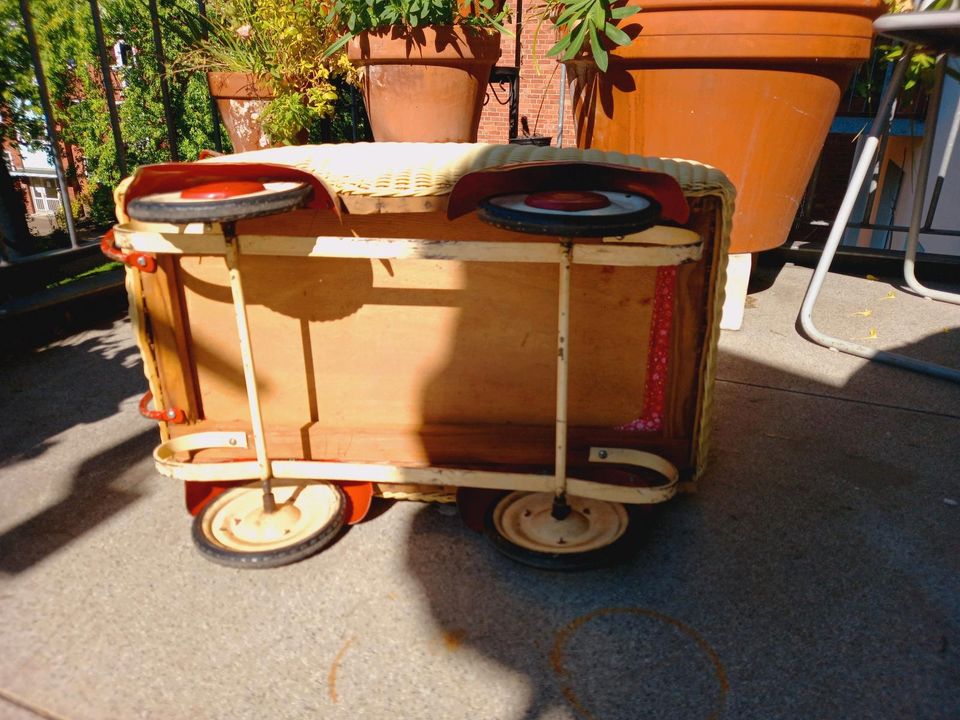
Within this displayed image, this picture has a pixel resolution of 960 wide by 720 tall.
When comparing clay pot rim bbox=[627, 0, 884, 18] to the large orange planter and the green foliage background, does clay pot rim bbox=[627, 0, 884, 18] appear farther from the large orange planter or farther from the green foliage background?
the green foliage background

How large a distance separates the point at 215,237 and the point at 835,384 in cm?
217

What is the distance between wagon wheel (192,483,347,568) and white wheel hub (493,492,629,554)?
406 millimetres

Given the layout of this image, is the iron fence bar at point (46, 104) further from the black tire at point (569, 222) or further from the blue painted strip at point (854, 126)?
the blue painted strip at point (854, 126)

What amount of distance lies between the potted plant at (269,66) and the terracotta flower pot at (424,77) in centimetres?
32

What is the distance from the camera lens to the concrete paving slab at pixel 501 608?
1248 mm

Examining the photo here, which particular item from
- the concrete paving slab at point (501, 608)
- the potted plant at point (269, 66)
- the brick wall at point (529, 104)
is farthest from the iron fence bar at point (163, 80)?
the brick wall at point (529, 104)

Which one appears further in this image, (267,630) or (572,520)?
(572,520)

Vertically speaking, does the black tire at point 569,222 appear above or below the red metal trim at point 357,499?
above

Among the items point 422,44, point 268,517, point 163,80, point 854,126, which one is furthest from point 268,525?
point 854,126

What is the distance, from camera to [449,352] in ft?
5.76

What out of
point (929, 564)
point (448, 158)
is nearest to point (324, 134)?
point (448, 158)

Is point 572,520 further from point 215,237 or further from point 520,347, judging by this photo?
point 215,237

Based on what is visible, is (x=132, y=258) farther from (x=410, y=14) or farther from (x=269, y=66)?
(x=269, y=66)

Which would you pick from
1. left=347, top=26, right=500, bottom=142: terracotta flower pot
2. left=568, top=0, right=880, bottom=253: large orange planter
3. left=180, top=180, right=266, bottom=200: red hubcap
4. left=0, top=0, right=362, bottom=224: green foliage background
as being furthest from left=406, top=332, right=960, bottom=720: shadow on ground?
left=0, top=0, right=362, bottom=224: green foliage background
